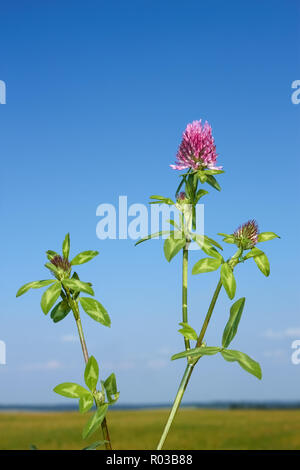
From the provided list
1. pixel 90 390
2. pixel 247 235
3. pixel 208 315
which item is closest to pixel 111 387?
pixel 90 390

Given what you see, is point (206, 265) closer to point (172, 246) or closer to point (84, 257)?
point (172, 246)

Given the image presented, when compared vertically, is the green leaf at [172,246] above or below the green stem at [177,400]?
above

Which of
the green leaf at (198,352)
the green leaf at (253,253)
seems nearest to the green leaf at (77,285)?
the green leaf at (198,352)

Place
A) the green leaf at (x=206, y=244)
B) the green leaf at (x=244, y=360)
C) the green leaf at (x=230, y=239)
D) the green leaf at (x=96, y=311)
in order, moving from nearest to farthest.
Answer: the green leaf at (x=244, y=360) → the green leaf at (x=96, y=311) → the green leaf at (x=206, y=244) → the green leaf at (x=230, y=239)

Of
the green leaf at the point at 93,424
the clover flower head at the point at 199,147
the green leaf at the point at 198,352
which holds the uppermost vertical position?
the clover flower head at the point at 199,147

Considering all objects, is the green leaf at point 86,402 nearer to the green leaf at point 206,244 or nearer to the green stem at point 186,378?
the green stem at point 186,378
